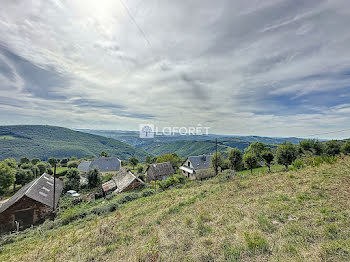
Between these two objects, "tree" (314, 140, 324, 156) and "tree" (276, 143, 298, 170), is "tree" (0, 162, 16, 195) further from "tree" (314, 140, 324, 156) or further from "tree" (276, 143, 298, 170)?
"tree" (314, 140, 324, 156)

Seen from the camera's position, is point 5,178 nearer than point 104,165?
Yes

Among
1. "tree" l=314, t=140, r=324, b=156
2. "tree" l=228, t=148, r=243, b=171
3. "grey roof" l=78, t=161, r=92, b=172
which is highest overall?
"tree" l=314, t=140, r=324, b=156

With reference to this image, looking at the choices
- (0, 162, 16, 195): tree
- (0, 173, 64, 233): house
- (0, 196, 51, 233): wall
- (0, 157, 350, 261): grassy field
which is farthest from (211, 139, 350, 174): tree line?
(0, 162, 16, 195): tree

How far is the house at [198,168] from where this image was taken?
131 feet

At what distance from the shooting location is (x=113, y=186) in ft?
111

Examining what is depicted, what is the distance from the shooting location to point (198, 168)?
40.6 m

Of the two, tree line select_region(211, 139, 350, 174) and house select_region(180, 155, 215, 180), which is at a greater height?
tree line select_region(211, 139, 350, 174)

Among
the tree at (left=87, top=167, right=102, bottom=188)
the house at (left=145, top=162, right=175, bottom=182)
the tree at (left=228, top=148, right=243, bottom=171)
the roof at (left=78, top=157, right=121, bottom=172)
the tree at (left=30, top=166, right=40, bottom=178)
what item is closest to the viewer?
the tree at (left=228, top=148, right=243, bottom=171)

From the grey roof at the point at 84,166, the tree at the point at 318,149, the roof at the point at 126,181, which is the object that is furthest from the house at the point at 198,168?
the grey roof at the point at 84,166

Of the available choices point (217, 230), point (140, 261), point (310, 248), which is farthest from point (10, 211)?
point (310, 248)

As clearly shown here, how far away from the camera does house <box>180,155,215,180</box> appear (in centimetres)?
3980

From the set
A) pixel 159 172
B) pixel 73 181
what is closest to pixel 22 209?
pixel 73 181

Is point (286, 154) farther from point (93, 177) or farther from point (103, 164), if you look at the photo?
point (103, 164)

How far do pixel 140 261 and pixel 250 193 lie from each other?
27.9ft
